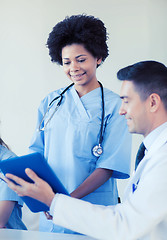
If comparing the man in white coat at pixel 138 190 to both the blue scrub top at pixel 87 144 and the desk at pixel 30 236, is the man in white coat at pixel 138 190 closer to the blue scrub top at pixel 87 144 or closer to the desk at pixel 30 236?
the desk at pixel 30 236

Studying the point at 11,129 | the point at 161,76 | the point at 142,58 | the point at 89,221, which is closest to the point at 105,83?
the point at 142,58

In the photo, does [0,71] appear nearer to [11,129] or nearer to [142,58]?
[11,129]

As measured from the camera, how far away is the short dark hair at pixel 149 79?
109 centimetres

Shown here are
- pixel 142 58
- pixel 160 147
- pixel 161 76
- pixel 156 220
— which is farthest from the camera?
pixel 142 58

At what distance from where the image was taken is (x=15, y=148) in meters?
2.85

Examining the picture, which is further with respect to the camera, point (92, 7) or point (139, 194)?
point (92, 7)

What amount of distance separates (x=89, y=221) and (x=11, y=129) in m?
2.03

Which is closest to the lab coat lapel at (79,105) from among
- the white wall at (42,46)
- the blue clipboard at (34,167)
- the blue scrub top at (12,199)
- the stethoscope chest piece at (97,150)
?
the stethoscope chest piece at (97,150)

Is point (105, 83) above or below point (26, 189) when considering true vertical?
above

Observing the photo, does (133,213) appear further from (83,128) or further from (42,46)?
(42,46)

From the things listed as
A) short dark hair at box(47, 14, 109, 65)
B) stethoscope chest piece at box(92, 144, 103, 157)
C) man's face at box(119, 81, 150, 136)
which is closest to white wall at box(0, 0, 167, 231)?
short dark hair at box(47, 14, 109, 65)

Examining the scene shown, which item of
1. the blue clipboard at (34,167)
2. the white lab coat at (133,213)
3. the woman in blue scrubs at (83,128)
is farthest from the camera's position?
the woman in blue scrubs at (83,128)

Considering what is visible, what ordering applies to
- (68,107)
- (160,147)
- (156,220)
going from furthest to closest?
(68,107)
(160,147)
(156,220)

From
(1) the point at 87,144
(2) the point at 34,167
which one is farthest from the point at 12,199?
(2) the point at 34,167
